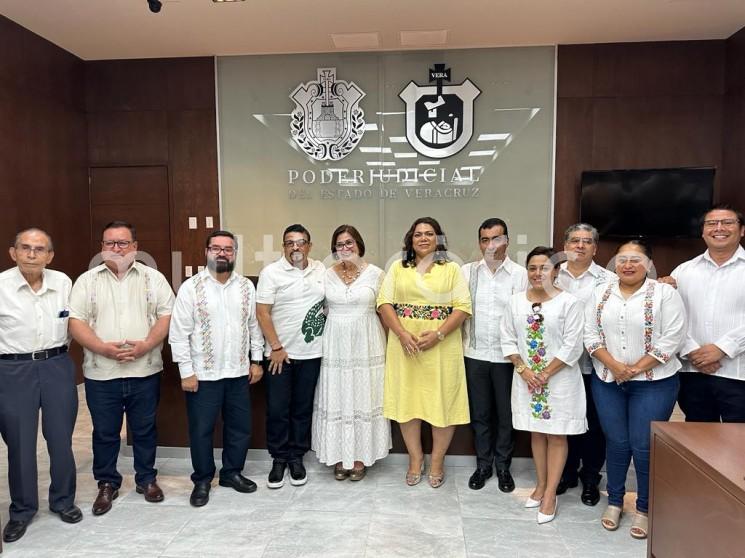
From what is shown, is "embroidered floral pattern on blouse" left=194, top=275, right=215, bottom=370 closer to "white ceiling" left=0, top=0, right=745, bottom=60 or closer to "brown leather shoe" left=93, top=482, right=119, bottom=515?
"brown leather shoe" left=93, top=482, right=119, bottom=515

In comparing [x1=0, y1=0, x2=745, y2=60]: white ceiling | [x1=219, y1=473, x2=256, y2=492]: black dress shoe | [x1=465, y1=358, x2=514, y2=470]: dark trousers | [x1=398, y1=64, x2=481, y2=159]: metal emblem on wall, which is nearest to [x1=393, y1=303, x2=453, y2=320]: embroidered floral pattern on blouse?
[x1=465, y1=358, x2=514, y2=470]: dark trousers

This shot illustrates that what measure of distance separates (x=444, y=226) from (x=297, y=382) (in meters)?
3.17

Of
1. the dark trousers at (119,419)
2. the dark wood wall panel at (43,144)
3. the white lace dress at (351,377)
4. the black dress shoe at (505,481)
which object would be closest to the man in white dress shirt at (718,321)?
the black dress shoe at (505,481)

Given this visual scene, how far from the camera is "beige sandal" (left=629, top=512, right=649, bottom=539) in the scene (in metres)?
2.63

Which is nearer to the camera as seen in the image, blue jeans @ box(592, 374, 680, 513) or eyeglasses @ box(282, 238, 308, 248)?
blue jeans @ box(592, 374, 680, 513)

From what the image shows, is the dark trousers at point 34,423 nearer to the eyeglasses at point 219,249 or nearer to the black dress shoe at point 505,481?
the eyeglasses at point 219,249

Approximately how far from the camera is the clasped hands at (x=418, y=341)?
119 inches

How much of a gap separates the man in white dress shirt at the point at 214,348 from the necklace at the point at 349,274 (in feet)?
1.84

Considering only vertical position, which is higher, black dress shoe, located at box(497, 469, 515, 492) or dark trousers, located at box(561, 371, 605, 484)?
dark trousers, located at box(561, 371, 605, 484)

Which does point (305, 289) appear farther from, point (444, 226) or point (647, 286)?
point (444, 226)

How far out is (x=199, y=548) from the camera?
2.55 metres

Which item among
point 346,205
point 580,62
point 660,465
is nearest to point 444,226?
point 346,205

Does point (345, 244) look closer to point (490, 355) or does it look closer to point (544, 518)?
point (490, 355)

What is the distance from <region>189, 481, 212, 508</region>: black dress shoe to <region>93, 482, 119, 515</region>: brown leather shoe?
44 cm
